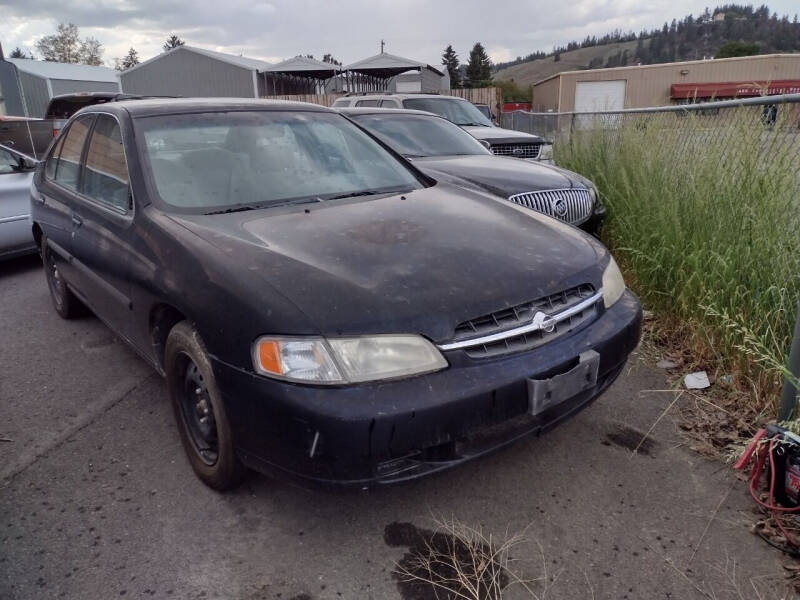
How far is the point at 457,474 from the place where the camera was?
2.58 meters

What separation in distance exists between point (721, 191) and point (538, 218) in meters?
1.44

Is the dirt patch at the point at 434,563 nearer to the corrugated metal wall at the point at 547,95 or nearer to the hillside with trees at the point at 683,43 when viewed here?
the corrugated metal wall at the point at 547,95

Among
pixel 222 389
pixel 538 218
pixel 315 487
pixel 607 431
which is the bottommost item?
pixel 607 431

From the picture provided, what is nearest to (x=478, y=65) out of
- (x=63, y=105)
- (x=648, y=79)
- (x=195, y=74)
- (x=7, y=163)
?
(x=648, y=79)

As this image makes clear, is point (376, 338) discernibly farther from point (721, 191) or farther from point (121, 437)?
point (721, 191)

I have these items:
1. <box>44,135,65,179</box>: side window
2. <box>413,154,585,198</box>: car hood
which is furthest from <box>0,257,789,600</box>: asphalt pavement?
<box>413,154,585,198</box>: car hood

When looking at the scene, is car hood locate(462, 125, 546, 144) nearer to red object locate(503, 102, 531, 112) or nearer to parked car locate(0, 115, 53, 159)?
parked car locate(0, 115, 53, 159)

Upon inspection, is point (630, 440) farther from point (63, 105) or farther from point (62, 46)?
point (62, 46)

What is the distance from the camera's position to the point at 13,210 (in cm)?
569

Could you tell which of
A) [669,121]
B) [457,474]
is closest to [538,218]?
[457,474]

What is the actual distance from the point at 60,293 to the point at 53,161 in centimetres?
100

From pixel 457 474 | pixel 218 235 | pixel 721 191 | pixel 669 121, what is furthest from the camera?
pixel 669 121

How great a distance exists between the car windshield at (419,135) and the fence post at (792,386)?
4.23m

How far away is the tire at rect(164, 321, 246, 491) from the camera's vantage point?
218 cm
